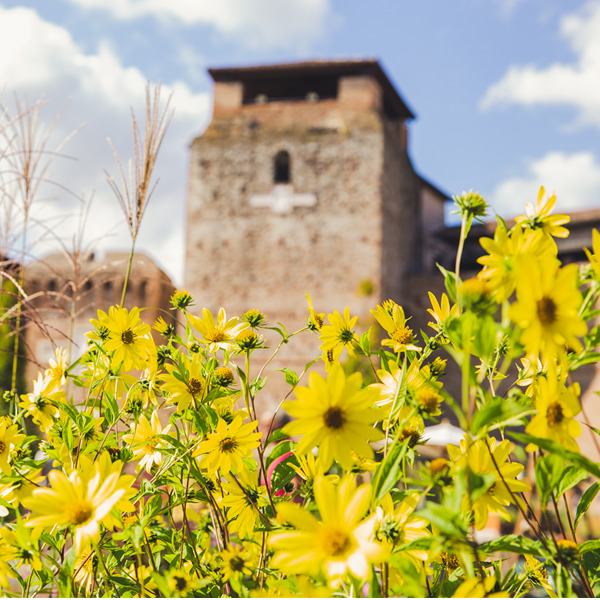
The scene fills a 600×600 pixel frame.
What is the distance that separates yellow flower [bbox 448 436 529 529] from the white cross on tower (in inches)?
378

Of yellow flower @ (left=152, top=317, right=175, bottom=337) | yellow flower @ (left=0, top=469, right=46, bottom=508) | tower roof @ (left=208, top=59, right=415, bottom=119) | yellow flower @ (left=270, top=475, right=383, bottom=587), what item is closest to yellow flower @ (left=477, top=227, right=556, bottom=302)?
yellow flower @ (left=270, top=475, right=383, bottom=587)

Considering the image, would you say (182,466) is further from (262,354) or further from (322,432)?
(262,354)

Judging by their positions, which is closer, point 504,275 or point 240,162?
point 504,275

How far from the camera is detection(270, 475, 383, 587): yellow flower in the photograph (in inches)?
19.9

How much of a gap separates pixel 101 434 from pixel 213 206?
32.0 feet

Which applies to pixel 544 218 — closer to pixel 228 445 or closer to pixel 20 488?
pixel 228 445

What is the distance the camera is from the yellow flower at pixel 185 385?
33.2 inches

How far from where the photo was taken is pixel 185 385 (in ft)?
2.82

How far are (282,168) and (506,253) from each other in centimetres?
1038

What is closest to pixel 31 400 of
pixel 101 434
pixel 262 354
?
pixel 101 434

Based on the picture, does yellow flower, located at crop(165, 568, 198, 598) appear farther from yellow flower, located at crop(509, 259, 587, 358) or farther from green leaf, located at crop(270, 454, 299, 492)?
yellow flower, located at crop(509, 259, 587, 358)

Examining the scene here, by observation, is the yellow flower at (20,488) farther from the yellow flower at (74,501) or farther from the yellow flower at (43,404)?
the yellow flower at (74,501)

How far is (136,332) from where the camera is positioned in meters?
0.96

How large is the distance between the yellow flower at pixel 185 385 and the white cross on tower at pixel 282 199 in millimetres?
9415
